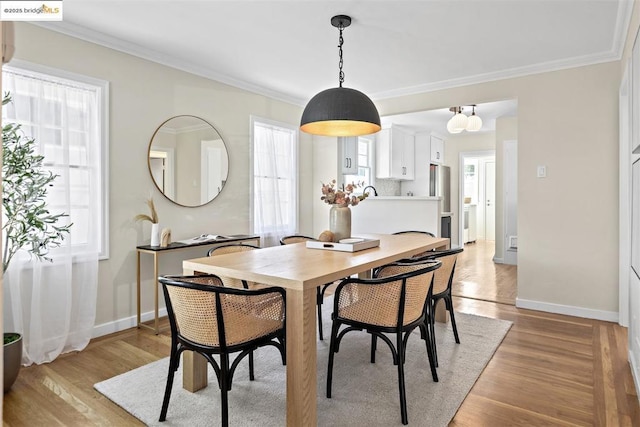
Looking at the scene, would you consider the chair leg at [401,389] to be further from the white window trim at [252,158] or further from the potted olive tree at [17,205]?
the white window trim at [252,158]

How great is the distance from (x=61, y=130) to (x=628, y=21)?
425 cm

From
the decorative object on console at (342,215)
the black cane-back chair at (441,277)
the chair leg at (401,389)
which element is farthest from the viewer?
the decorative object on console at (342,215)

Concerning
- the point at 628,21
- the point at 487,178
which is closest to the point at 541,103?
the point at 628,21

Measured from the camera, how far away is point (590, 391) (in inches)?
93.8

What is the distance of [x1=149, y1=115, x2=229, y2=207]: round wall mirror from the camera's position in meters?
3.77

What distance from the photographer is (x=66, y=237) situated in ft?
9.84

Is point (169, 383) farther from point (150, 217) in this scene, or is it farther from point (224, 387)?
point (150, 217)

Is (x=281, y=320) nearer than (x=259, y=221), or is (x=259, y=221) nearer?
(x=281, y=320)

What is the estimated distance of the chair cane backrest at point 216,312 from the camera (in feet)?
6.15

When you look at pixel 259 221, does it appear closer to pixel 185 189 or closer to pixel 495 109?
pixel 185 189

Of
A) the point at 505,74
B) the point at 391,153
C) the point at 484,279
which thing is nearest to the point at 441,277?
the point at 505,74

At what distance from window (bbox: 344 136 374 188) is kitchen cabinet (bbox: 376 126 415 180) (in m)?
0.15

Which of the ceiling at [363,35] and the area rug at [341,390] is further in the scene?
the ceiling at [363,35]

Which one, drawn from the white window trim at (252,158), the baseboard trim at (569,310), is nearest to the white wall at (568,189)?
the baseboard trim at (569,310)
